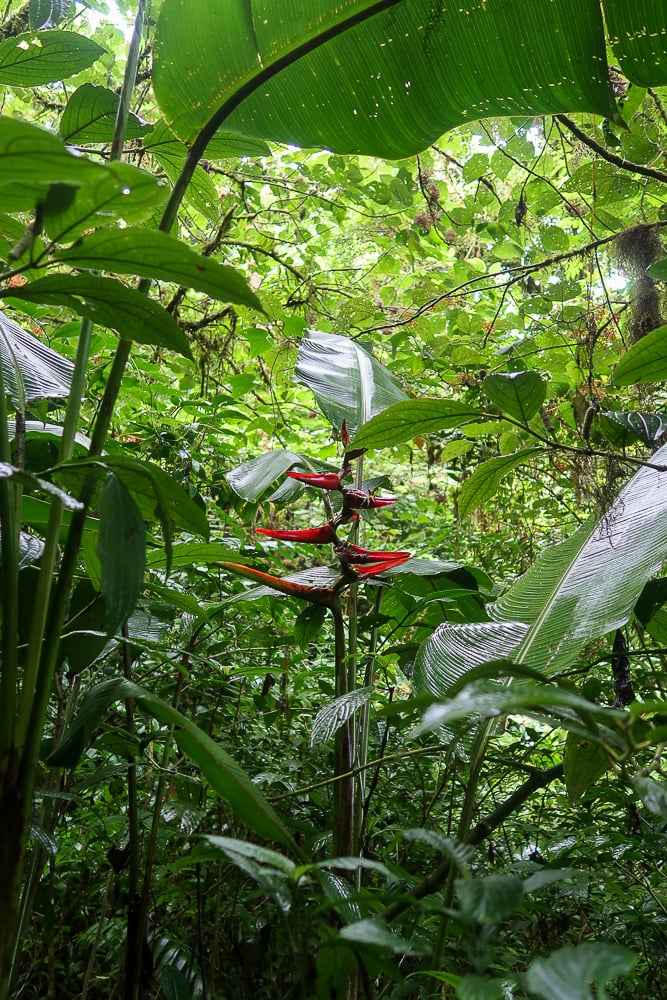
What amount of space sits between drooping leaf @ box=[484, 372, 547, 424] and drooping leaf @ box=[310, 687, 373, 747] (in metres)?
0.41

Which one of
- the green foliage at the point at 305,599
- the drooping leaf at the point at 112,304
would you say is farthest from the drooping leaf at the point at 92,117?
the drooping leaf at the point at 112,304

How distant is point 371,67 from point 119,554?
85 centimetres

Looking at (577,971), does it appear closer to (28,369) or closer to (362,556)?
(362,556)

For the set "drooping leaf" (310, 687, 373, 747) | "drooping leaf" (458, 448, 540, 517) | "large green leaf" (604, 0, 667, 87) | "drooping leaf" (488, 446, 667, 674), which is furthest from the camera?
"drooping leaf" (458, 448, 540, 517)

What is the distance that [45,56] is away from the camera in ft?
3.24

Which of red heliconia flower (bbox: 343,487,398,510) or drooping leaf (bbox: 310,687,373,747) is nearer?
drooping leaf (bbox: 310,687,373,747)

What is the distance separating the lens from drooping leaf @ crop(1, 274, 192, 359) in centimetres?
63

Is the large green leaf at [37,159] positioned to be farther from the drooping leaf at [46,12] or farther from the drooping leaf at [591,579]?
the drooping leaf at [46,12]

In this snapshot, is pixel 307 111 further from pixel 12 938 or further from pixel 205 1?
pixel 12 938

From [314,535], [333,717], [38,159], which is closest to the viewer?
[38,159]

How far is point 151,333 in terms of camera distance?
→ 2.15 feet

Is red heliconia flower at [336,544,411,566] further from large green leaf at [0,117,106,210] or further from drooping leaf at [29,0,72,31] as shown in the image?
drooping leaf at [29,0,72,31]

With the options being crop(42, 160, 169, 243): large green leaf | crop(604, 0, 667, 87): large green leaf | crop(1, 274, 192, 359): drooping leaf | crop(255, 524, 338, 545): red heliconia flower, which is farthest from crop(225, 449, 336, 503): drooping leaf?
crop(604, 0, 667, 87): large green leaf

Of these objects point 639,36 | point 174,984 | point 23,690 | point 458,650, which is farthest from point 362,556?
point 639,36
